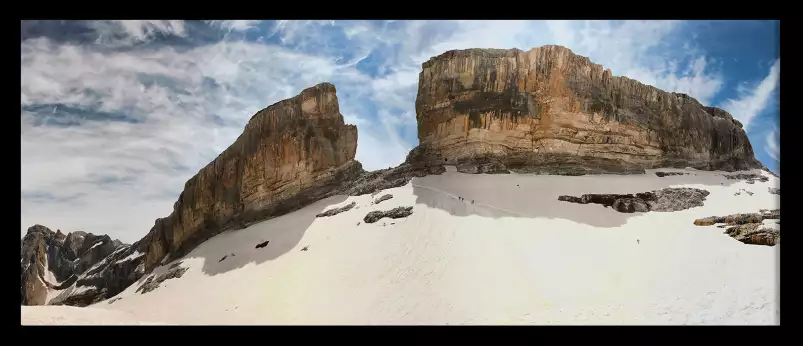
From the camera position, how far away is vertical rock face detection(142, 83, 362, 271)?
29328 mm

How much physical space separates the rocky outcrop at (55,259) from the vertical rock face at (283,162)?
13.7 meters

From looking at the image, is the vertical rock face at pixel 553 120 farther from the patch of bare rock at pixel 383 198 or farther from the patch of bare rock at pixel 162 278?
the patch of bare rock at pixel 162 278

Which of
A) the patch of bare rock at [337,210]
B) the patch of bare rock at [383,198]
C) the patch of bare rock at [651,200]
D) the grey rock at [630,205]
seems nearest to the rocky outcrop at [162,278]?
the patch of bare rock at [337,210]

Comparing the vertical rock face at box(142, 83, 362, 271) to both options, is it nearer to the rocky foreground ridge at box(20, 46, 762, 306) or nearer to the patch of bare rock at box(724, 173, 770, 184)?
the rocky foreground ridge at box(20, 46, 762, 306)

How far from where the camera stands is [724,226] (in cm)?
1709

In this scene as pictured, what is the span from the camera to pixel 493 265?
16125 mm

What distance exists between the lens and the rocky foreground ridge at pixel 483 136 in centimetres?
2580

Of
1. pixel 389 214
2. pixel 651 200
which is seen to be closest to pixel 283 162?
pixel 389 214

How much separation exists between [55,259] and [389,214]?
1482 inches

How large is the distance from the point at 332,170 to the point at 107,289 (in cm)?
1729

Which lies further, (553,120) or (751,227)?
(553,120)

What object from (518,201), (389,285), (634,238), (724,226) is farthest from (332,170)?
(724,226)

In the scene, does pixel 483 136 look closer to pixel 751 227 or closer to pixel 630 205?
pixel 630 205

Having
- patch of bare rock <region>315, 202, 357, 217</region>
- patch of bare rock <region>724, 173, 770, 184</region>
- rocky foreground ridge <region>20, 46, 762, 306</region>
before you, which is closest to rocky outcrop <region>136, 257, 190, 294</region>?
rocky foreground ridge <region>20, 46, 762, 306</region>
